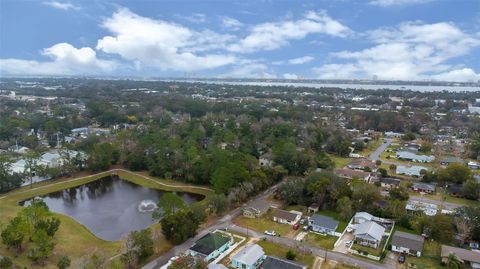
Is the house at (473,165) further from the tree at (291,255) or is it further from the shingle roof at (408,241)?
the tree at (291,255)

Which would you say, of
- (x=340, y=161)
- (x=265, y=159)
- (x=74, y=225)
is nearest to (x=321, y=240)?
(x=265, y=159)

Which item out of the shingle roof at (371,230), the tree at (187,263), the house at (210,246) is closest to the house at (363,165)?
the shingle roof at (371,230)

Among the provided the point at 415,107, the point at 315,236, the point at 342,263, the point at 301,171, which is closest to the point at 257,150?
the point at 301,171

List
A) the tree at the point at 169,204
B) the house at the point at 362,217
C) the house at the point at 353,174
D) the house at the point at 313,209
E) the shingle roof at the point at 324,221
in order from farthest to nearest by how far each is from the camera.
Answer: the house at the point at 353,174 → the house at the point at 313,209 → the house at the point at 362,217 → the shingle roof at the point at 324,221 → the tree at the point at 169,204

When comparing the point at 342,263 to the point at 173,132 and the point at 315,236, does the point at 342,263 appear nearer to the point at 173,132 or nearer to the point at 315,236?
the point at 315,236

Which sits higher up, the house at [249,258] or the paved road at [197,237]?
the house at [249,258]
